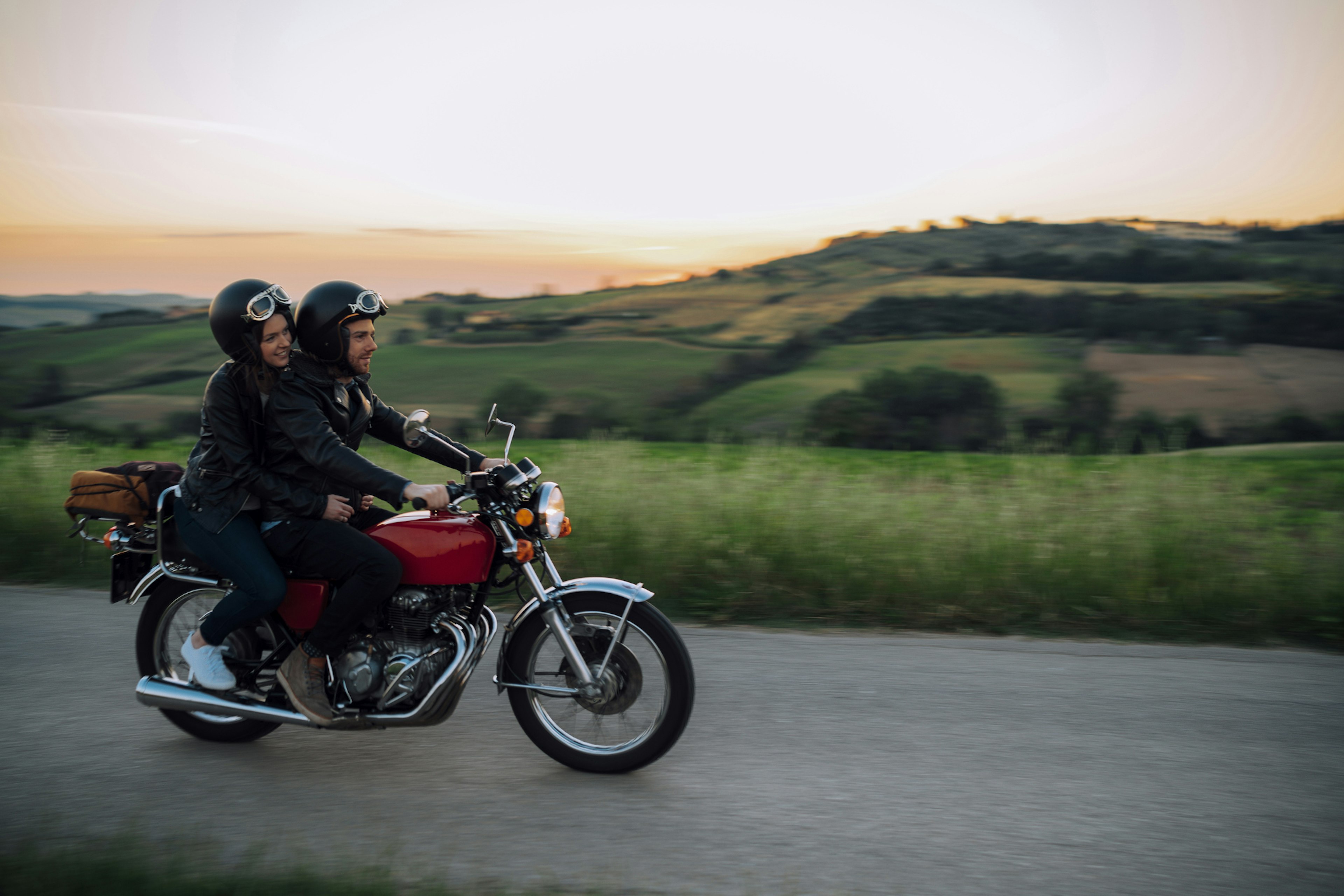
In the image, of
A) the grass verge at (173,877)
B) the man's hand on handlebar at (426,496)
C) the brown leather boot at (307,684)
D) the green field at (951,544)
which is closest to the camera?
the grass verge at (173,877)

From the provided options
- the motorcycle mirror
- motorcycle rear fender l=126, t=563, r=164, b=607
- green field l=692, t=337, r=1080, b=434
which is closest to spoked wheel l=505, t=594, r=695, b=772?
the motorcycle mirror

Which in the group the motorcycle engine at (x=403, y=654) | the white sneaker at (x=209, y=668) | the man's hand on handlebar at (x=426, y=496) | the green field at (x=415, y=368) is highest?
the man's hand on handlebar at (x=426, y=496)

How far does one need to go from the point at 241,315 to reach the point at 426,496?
0.97 metres

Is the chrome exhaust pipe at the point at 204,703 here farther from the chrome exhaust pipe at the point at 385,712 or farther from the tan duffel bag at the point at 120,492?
the tan duffel bag at the point at 120,492

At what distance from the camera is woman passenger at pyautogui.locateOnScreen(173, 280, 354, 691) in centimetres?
365

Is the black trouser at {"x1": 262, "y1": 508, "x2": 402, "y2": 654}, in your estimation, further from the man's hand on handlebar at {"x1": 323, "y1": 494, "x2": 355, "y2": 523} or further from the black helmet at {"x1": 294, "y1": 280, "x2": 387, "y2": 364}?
the black helmet at {"x1": 294, "y1": 280, "x2": 387, "y2": 364}

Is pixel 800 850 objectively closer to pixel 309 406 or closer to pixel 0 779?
pixel 309 406

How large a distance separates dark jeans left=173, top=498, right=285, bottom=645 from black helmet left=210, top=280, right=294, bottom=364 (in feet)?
2.06

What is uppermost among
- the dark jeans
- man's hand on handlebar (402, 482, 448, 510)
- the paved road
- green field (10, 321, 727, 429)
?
man's hand on handlebar (402, 482, 448, 510)

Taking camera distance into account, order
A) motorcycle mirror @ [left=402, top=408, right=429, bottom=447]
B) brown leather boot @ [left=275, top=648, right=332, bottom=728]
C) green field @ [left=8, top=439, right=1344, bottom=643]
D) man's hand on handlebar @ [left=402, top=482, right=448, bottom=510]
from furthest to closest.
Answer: green field @ [left=8, top=439, right=1344, bottom=643], brown leather boot @ [left=275, top=648, right=332, bottom=728], man's hand on handlebar @ [left=402, top=482, right=448, bottom=510], motorcycle mirror @ [left=402, top=408, right=429, bottom=447]

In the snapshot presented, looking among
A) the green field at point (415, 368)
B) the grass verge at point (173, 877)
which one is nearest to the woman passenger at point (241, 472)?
the grass verge at point (173, 877)

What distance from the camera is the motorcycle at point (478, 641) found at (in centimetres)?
367

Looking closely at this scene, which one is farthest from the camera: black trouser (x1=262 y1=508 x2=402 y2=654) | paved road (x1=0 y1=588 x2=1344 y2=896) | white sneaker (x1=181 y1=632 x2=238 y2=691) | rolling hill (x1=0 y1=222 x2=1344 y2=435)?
rolling hill (x1=0 y1=222 x2=1344 y2=435)

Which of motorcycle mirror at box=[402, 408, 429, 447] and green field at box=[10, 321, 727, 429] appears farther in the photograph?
green field at box=[10, 321, 727, 429]
